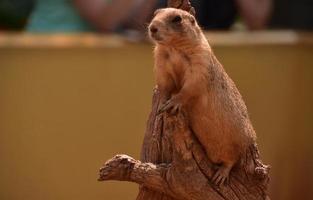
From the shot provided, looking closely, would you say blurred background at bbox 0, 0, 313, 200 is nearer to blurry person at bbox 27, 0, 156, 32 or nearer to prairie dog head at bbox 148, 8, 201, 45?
blurry person at bbox 27, 0, 156, 32

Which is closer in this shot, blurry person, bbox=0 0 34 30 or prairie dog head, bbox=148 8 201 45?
prairie dog head, bbox=148 8 201 45

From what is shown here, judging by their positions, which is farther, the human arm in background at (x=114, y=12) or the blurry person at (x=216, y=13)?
the blurry person at (x=216, y=13)

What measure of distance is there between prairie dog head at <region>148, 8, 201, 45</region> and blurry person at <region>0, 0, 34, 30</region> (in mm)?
1233

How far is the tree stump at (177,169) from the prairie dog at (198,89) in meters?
0.02

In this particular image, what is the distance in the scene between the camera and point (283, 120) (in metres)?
3.28

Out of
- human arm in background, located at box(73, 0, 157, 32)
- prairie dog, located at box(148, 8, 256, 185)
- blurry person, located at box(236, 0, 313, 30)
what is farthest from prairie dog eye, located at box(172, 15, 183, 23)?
blurry person, located at box(236, 0, 313, 30)

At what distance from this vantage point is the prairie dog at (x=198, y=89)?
173 cm

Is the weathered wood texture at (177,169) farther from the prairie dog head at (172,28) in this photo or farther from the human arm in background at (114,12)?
the human arm in background at (114,12)

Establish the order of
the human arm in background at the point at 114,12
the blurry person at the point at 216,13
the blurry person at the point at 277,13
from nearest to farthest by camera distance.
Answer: the human arm in background at the point at 114,12
the blurry person at the point at 216,13
the blurry person at the point at 277,13

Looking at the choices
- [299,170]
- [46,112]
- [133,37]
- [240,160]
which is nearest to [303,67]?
[299,170]

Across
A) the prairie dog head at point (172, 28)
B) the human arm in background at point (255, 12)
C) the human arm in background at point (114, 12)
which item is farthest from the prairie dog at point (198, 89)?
the human arm in background at point (255, 12)

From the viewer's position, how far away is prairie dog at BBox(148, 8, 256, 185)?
173 centimetres

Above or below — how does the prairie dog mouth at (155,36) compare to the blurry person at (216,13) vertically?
above

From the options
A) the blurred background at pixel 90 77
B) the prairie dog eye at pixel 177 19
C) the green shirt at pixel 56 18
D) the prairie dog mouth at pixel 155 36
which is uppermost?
the prairie dog eye at pixel 177 19
